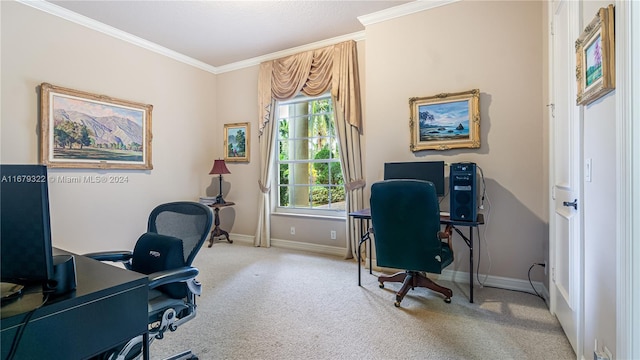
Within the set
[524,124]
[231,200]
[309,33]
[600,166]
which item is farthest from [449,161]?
[231,200]

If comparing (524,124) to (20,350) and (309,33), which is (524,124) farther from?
(20,350)

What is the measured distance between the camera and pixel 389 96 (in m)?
3.31

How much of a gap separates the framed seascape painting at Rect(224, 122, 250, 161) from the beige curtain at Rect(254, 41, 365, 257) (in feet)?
1.21

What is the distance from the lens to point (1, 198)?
2.76 feet

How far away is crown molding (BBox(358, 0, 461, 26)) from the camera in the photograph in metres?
3.06

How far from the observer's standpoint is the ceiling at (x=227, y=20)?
3.12 m

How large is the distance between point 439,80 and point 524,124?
2.94ft

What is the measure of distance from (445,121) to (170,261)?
2.73m

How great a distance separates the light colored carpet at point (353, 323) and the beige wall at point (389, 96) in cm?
70

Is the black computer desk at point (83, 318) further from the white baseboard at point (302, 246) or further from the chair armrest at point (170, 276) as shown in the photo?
the white baseboard at point (302, 246)

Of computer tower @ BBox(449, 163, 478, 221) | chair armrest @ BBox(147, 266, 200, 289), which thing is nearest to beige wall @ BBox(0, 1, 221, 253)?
chair armrest @ BBox(147, 266, 200, 289)

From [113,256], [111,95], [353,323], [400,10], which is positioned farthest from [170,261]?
[400,10]

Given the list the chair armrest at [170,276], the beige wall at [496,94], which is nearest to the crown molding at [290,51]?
the beige wall at [496,94]

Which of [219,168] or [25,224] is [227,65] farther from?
[25,224]
